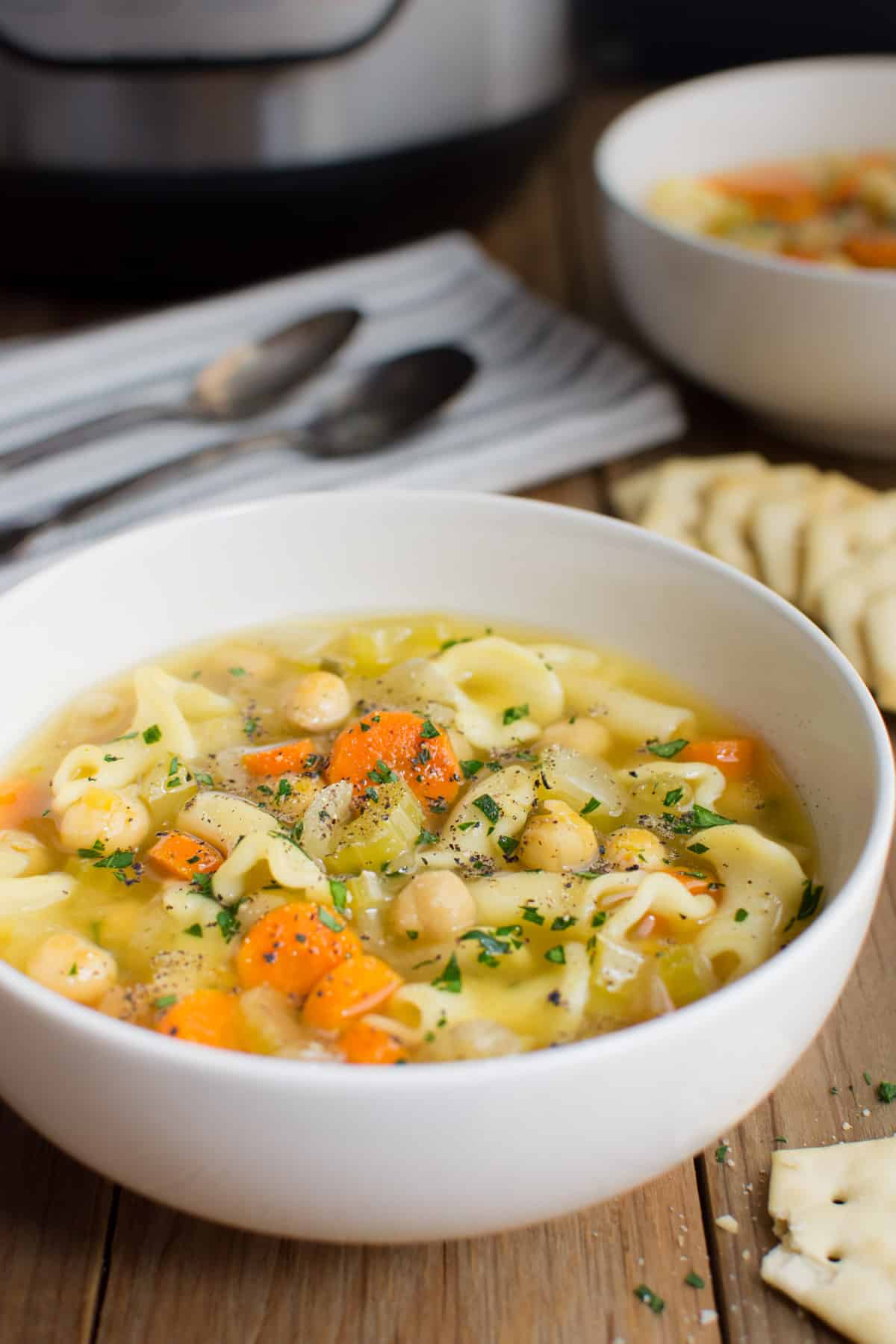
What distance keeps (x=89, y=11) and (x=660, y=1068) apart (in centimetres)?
326

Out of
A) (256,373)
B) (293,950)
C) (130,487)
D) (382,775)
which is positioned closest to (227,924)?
(293,950)

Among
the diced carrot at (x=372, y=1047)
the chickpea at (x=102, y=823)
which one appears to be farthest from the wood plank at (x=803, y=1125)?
the chickpea at (x=102, y=823)

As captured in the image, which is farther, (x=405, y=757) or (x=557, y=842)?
(x=405, y=757)

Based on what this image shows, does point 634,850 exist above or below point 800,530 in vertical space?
above

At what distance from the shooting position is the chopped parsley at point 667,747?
2.38 metres

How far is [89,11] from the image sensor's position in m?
3.75

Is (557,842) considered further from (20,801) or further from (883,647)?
(883,647)

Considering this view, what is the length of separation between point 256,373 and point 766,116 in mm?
2021

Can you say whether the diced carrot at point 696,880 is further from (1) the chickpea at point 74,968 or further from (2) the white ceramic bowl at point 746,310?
(2) the white ceramic bowl at point 746,310

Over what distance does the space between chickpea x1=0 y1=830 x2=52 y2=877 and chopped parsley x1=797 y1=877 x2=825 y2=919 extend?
1105 millimetres

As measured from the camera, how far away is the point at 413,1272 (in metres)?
1.84

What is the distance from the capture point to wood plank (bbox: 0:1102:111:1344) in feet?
5.87

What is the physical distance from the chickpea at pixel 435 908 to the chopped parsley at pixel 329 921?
0.10m

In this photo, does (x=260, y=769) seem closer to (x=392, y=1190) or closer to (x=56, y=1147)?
(x=56, y=1147)
